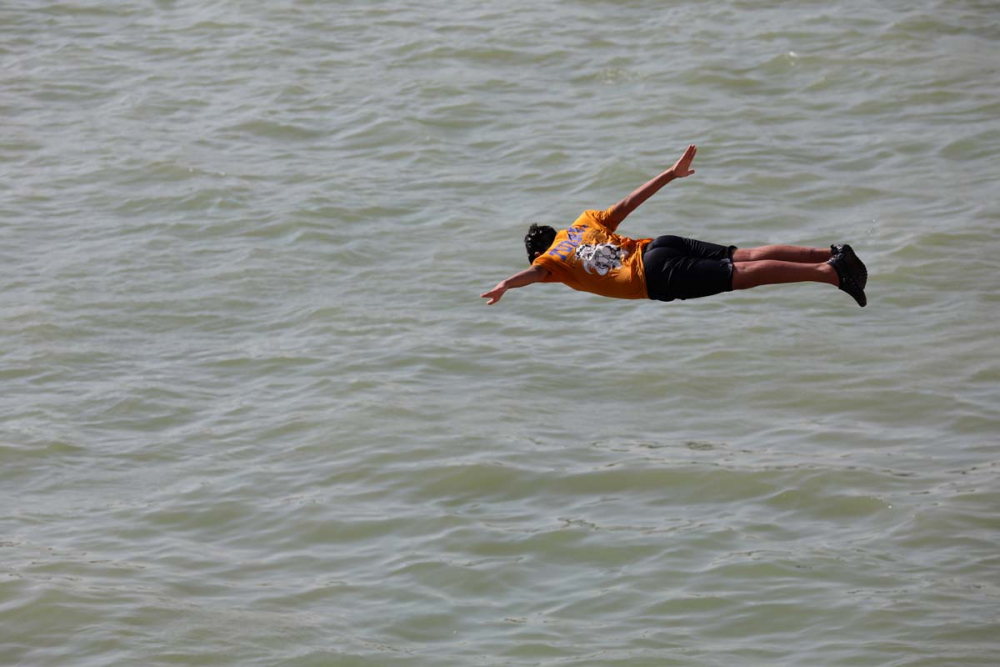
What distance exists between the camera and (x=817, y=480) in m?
13.5

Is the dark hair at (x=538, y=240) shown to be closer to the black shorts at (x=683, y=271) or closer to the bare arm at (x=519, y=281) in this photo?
the bare arm at (x=519, y=281)

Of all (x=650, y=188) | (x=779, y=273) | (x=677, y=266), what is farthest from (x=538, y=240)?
(x=779, y=273)

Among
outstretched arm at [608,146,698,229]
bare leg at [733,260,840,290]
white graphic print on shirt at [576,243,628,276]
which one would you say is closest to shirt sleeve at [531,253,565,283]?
white graphic print on shirt at [576,243,628,276]

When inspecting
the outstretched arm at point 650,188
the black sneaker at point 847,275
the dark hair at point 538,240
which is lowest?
the black sneaker at point 847,275

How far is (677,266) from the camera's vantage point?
10.6 meters

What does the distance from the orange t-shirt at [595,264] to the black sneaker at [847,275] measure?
1.35 meters

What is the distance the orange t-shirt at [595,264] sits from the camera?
422 inches

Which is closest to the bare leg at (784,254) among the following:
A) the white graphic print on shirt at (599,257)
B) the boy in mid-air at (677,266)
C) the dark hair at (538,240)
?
the boy in mid-air at (677,266)

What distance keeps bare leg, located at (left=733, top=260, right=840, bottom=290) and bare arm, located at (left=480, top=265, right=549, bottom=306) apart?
1.38 metres

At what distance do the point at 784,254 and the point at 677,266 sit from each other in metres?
0.78

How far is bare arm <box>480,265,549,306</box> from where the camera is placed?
990 centimetres

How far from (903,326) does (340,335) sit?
20.4 ft

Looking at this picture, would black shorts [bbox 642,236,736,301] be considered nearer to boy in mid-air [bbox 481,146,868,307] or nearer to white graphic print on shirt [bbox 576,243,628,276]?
boy in mid-air [bbox 481,146,868,307]

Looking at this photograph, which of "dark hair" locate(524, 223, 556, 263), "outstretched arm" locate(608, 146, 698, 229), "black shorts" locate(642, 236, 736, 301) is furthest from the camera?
"dark hair" locate(524, 223, 556, 263)
